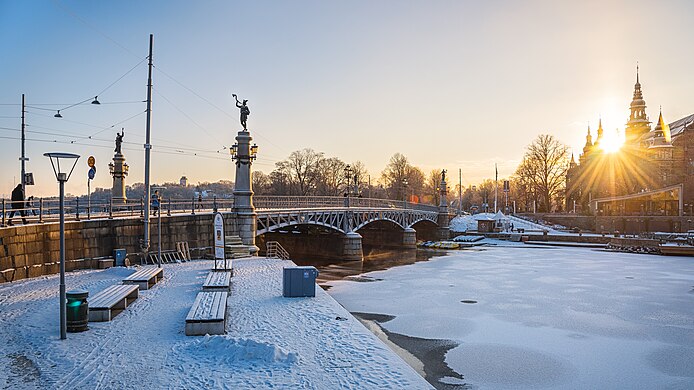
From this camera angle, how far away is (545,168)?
97.4 m

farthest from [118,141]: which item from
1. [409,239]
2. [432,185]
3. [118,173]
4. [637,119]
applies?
[432,185]

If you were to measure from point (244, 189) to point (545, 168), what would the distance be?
79.6m

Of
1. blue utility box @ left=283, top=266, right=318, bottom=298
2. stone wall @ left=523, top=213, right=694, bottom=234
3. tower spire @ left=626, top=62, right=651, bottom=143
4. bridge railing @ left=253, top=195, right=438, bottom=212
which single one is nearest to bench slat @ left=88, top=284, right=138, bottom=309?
blue utility box @ left=283, top=266, right=318, bottom=298

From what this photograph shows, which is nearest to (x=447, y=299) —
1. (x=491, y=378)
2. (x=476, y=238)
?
(x=491, y=378)

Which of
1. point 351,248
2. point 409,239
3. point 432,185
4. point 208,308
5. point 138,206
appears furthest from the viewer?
point 432,185

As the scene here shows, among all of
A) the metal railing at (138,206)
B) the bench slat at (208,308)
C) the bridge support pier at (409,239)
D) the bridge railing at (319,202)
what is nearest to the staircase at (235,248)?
the metal railing at (138,206)

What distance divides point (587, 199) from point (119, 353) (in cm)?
10103

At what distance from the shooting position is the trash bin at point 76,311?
11365 millimetres

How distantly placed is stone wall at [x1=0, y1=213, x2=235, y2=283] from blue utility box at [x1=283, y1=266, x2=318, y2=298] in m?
9.47

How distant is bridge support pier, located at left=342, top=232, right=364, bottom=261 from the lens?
48.2 metres

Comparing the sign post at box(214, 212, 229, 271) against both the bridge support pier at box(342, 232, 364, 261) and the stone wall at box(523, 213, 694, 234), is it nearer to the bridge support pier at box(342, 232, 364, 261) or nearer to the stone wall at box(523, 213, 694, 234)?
the bridge support pier at box(342, 232, 364, 261)

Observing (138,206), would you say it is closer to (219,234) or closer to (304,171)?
(219,234)

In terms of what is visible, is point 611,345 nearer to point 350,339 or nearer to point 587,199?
point 350,339

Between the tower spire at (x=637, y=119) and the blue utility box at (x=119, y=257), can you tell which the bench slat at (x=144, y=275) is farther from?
the tower spire at (x=637, y=119)
